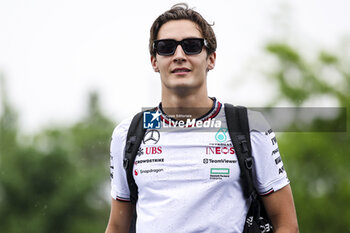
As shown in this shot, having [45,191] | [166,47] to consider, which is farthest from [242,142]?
[45,191]

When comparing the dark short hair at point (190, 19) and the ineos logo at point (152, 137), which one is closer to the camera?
the ineos logo at point (152, 137)

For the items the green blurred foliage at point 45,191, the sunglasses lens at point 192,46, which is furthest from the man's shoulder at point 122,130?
the green blurred foliage at point 45,191

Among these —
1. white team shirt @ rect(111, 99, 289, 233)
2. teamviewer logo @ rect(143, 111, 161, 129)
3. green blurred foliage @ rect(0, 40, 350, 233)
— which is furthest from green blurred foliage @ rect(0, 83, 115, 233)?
white team shirt @ rect(111, 99, 289, 233)

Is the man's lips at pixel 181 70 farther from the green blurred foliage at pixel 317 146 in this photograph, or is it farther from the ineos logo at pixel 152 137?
the green blurred foliage at pixel 317 146

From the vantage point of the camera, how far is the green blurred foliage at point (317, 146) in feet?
77.8

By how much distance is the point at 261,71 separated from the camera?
2898 centimetres

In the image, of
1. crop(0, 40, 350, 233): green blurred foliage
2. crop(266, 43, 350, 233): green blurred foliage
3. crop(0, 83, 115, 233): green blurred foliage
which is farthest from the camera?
crop(0, 83, 115, 233): green blurred foliage

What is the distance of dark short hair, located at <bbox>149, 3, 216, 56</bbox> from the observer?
4266mm

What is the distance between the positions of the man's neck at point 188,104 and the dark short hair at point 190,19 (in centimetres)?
37

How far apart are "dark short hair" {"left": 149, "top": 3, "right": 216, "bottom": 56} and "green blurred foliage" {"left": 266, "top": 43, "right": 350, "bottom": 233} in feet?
65.3

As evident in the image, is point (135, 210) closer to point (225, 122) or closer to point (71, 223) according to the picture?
point (225, 122)

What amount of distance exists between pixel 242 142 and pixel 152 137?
2.23 feet

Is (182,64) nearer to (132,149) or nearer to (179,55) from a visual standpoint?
(179,55)

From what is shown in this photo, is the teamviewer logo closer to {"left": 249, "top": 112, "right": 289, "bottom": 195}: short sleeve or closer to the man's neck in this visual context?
the man's neck
